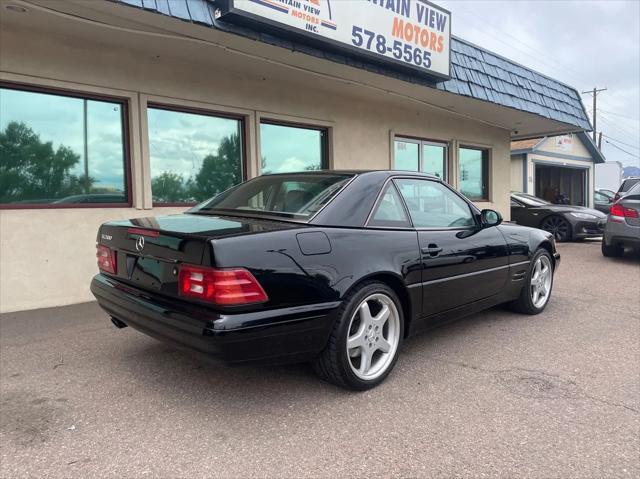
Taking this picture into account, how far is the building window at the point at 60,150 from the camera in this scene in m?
4.95

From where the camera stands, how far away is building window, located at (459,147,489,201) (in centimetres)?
1052

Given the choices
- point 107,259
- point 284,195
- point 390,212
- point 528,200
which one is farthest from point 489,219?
point 528,200

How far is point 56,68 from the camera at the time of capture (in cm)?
505

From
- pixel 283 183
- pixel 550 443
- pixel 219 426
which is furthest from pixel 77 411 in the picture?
pixel 550 443

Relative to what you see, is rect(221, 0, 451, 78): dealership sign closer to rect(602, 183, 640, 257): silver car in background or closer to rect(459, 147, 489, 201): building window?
rect(602, 183, 640, 257): silver car in background

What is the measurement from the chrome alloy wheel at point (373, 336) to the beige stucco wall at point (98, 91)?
378cm

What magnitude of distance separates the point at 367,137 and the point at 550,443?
659 centimetres

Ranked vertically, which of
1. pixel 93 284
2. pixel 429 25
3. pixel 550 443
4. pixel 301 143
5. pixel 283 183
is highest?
pixel 429 25

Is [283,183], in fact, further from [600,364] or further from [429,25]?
[429,25]

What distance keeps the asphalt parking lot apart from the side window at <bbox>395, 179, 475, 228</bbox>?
3.37 ft

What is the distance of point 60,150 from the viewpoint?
5262 mm

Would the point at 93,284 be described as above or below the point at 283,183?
below

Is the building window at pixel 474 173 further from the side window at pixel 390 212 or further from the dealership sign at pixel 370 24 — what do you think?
the side window at pixel 390 212

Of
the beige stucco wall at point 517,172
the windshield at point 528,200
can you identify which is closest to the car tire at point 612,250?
the windshield at point 528,200
